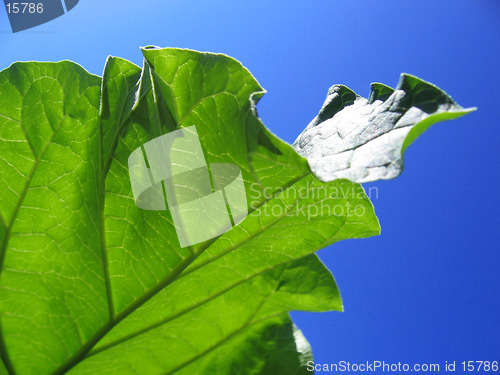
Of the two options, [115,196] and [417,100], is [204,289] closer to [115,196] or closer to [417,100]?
[115,196]

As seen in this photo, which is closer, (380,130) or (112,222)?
(380,130)

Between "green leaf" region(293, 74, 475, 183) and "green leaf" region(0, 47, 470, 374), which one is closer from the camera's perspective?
"green leaf" region(293, 74, 475, 183)

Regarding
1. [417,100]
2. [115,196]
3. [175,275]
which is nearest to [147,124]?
[115,196]

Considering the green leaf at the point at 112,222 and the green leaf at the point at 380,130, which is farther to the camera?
the green leaf at the point at 112,222
